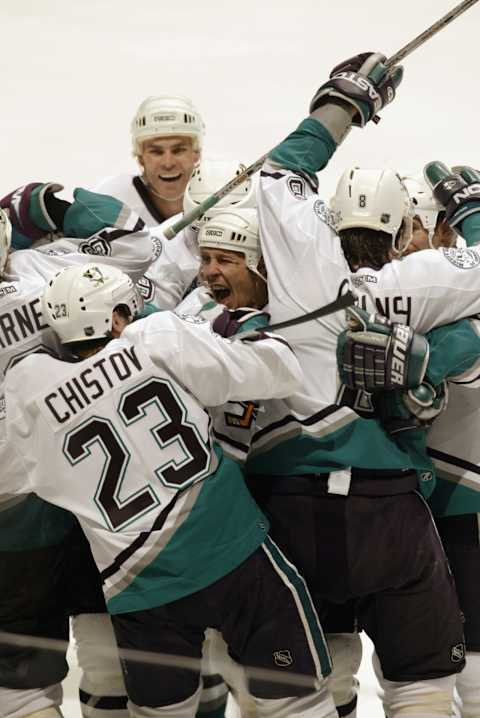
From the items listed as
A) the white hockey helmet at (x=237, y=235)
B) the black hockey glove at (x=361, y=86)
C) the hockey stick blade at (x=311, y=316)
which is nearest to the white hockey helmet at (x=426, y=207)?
the black hockey glove at (x=361, y=86)

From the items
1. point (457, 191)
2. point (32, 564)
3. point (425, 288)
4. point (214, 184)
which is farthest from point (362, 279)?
point (32, 564)

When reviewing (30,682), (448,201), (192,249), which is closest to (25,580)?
(30,682)

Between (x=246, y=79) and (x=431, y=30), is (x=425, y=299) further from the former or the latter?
(x=246, y=79)

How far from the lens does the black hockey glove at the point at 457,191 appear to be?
3000mm

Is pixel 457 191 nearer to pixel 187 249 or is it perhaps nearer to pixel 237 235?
pixel 237 235

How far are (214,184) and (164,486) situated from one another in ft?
3.49

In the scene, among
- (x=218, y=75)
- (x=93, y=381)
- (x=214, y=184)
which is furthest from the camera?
(x=218, y=75)

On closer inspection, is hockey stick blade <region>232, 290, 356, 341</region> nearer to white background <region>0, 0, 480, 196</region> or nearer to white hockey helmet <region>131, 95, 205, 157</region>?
white hockey helmet <region>131, 95, 205, 157</region>

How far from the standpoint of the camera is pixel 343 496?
2799 millimetres

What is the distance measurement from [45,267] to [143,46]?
3.89m

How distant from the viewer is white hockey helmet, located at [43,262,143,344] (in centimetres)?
270

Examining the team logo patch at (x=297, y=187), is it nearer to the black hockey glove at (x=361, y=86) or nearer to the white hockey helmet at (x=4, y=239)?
the black hockey glove at (x=361, y=86)

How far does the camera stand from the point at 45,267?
3205mm

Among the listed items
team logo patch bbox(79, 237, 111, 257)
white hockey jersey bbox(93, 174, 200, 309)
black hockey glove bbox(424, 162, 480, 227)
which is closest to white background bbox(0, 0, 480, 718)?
white hockey jersey bbox(93, 174, 200, 309)
